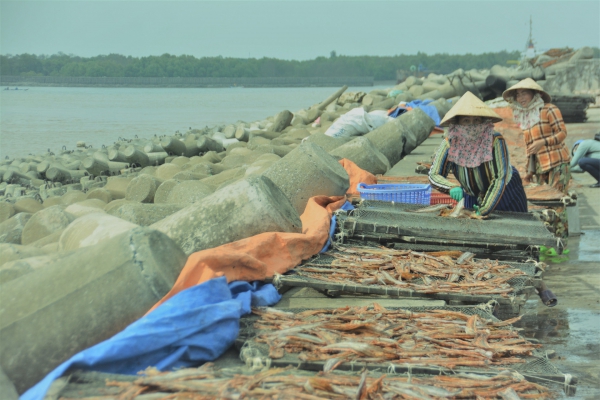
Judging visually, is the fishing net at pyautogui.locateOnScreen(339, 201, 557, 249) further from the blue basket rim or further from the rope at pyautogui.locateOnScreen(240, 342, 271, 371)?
the rope at pyautogui.locateOnScreen(240, 342, 271, 371)

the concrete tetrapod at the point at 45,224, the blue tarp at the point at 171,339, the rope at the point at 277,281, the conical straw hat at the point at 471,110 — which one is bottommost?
the concrete tetrapod at the point at 45,224

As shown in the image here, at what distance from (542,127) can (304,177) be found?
316 centimetres

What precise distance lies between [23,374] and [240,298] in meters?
1.18

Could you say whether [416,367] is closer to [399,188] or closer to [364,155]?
[399,188]

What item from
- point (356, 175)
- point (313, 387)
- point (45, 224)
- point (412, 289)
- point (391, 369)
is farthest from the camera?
point (356, 175)

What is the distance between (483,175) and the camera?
18.6ft

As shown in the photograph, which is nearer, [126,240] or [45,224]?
[126,240]

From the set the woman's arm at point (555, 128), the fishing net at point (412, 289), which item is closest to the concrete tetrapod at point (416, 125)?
the woman's arm at point (555, 128)

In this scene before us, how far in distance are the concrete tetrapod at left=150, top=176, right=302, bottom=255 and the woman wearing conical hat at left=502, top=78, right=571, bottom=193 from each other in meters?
4.04

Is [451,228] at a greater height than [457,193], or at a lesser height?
lesser

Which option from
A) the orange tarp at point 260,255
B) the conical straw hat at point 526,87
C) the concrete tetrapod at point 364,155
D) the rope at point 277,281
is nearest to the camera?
the orange tarp at point 260,255

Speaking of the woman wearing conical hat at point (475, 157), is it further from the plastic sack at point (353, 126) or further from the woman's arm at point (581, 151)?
the woman's arm at point (581, 151)

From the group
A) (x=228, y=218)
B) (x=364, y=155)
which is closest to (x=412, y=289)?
(x=228, y=218)

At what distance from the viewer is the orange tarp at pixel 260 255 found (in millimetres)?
3615
